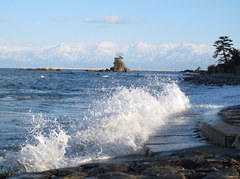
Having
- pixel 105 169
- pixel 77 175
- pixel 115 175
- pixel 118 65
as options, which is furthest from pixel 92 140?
pixel 118 65

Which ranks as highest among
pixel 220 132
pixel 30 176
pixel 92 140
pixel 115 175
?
pixel 220 132

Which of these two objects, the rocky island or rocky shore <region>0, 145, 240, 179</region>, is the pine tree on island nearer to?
the rocky island

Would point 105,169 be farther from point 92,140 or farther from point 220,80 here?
point 220,80

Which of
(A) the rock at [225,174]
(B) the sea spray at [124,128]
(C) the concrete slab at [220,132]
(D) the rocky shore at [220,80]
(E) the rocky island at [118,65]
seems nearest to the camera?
(A) the rock at [225,174]

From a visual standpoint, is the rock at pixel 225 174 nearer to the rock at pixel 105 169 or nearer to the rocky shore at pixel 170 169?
the rocky shore at pixel 170 169

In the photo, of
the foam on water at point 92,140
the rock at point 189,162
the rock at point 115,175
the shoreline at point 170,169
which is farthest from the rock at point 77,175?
the foam on water at point 92,140

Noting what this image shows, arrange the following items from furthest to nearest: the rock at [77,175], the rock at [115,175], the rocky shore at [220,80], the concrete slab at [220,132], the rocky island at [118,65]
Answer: the rocky island at [118,65]
the rocky shore at [220,80]
the concrete slab at [220,132]
the rock at [77,175]
the rock at [115,175]

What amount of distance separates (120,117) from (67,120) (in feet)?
9.59

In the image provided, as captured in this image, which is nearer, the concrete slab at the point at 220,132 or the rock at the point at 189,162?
the rock at the point at 189,162

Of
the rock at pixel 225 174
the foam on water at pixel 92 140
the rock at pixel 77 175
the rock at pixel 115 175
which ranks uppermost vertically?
the rock at pixel 225 174

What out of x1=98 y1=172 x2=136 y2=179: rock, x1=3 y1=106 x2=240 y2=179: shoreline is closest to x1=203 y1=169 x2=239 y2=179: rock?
x1=3 y1=106 x2=240 y2=179: shoreline

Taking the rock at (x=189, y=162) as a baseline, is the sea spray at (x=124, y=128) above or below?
below

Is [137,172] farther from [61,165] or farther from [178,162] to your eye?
[61,165]

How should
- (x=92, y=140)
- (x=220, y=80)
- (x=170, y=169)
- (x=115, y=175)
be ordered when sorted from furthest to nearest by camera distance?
(x=220, y=80), (x=92, y=140), (x=170, y=169), (x=115, y=175)
